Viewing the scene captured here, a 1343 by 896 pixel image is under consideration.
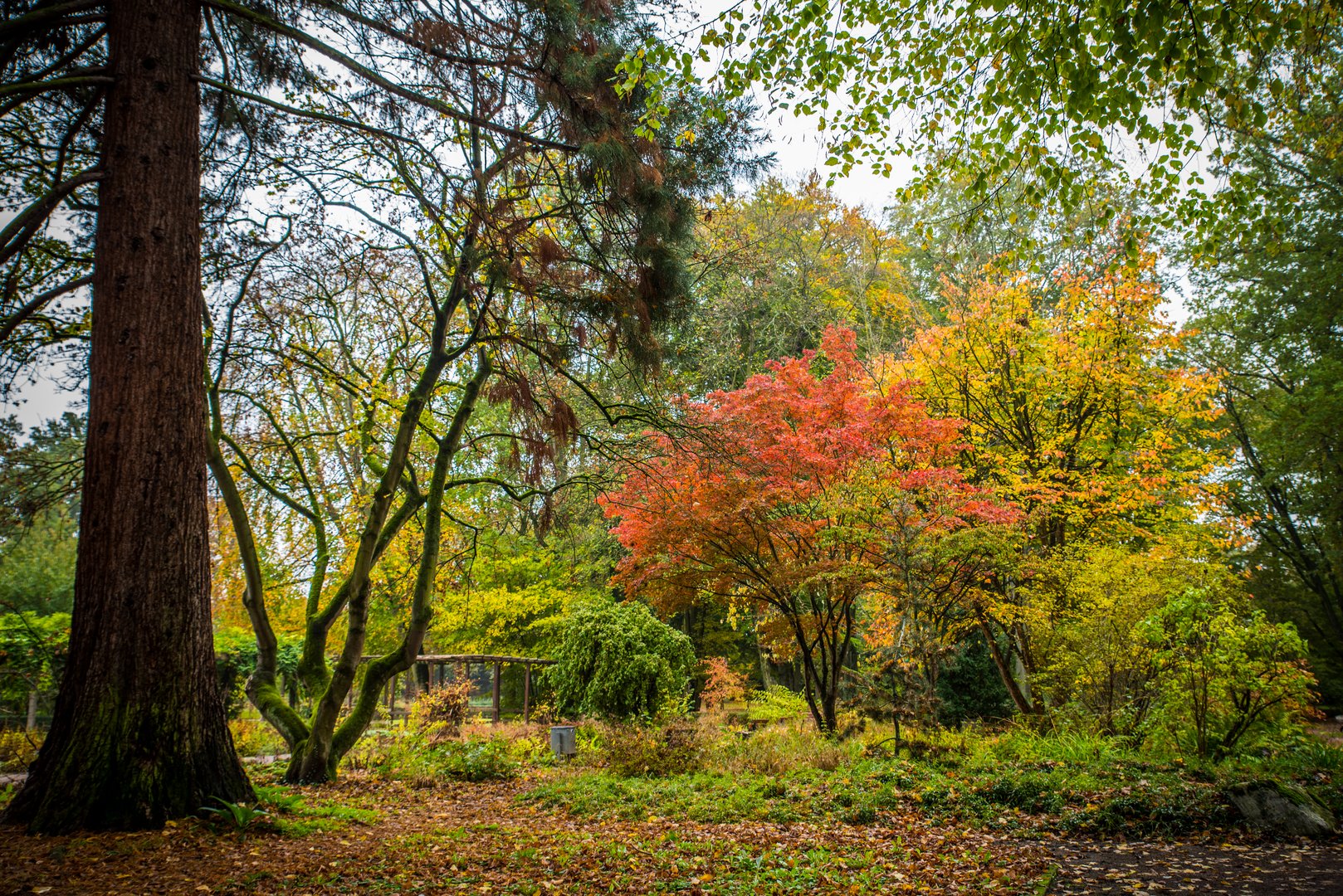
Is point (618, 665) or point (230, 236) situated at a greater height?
point (230, 236)

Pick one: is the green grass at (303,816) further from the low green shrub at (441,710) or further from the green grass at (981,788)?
the low green shrub at (441,710)

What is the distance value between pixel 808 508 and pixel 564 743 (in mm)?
4392

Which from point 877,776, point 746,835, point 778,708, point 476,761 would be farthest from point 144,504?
point 778,708

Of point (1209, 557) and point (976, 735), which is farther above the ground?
point (1209, 557)

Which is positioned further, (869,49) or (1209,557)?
(1209,557)

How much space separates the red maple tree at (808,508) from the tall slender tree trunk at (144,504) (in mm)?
5105

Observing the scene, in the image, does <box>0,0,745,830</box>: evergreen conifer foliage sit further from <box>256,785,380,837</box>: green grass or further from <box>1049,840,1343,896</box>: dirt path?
<box>1049,840,1343,896</box>: dirt path

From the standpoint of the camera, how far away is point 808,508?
29.7 feet

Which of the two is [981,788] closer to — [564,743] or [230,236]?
[564,743]

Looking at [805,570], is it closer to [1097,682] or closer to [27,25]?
[1097,682]

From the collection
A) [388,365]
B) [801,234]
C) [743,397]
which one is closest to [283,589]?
[388,365]

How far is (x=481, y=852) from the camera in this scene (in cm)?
422

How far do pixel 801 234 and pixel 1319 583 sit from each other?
14.6 metres

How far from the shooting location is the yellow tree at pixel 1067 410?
1006 cm
